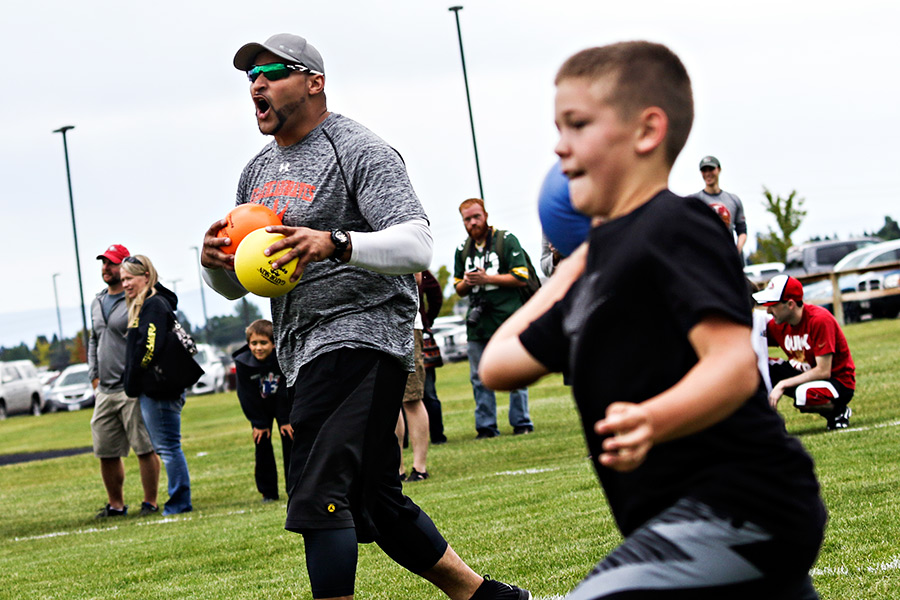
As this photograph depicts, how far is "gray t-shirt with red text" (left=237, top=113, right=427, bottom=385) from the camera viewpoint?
3.99 metres

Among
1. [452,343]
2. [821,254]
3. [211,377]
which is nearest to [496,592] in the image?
[211,377]

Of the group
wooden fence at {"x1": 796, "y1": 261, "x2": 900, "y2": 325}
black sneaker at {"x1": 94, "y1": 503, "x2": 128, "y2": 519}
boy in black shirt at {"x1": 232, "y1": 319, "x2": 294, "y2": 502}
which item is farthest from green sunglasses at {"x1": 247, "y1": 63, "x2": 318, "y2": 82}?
wooden fence at {"x1": 796, "y1": 261, "x2": 900, "y2": 325}

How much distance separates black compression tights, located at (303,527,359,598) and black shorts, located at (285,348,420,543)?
0.04 m

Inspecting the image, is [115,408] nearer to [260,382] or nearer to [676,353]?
[260,382]

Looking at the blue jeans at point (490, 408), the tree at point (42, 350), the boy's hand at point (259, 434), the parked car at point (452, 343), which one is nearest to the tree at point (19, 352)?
the tree at point (42, 350)

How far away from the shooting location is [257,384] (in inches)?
389

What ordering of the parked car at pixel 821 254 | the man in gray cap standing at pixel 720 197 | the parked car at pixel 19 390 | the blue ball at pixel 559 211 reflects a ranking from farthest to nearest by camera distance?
the parked car at pixel 821 254, the parked car at pixel 19 390, the man in gray cap standing at pixel 720 197, the blue ball at pixel 559 211

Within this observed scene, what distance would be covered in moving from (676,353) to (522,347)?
1.11ft

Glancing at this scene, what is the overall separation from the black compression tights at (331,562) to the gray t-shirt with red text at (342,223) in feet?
1.98

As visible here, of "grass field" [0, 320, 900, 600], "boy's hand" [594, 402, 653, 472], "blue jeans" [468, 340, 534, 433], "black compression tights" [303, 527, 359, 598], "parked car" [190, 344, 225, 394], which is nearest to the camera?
"boy's hand" [594, 402, 653, 472]

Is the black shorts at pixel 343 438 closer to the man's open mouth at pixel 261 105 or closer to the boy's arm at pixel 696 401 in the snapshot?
the man's open mouth at pixel 261 105

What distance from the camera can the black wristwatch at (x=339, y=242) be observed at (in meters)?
3.65

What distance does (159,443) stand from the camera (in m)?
10.0

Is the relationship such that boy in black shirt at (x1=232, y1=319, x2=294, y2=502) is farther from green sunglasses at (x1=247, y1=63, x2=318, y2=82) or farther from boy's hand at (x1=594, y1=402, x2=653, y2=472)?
boy's hand at (x1=594, y1=402, x2=653, y2=472)
